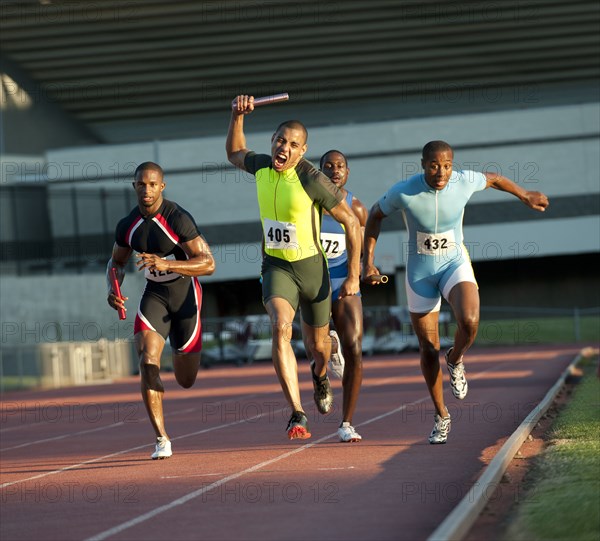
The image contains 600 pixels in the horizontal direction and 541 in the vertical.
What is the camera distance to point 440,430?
1093cm

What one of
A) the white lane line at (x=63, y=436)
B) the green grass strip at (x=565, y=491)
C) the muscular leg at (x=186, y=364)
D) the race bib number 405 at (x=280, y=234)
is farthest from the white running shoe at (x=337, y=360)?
the white lane line at (x=63, y=436)

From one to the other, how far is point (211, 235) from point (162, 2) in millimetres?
10911

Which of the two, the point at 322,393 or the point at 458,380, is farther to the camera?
the point at 322,393

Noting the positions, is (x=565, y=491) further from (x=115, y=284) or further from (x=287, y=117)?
(x=287, y=117)

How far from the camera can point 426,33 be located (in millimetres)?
47938

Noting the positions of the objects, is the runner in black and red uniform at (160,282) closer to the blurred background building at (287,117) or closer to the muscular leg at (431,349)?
the muscular leg at (431,349)

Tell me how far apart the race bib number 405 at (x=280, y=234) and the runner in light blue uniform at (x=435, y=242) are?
2.15 ft

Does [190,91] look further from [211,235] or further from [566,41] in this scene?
[566,41]

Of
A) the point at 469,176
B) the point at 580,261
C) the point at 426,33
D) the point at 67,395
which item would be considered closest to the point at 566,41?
the point at 426,33

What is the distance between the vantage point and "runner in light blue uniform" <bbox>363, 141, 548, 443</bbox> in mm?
10531

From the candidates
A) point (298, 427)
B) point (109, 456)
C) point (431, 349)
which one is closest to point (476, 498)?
point (298, 427)

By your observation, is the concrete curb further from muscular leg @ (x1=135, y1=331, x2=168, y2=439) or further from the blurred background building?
the blurred background building

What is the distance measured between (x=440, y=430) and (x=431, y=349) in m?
0.71

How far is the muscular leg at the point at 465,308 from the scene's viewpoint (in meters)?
10.3
